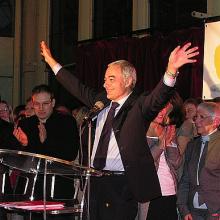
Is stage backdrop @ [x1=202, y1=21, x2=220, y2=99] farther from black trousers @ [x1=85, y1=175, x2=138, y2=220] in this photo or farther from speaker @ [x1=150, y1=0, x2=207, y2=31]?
black trousers @ [x1=85, y1=175, x2=138, y2=220]

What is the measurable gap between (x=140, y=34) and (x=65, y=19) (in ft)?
9.56

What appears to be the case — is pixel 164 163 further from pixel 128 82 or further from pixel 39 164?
pixel 39 164

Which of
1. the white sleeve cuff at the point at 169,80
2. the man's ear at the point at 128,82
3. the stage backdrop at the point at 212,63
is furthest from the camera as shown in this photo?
the stage backdrop at the point at 212,63

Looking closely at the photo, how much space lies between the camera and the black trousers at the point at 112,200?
11.5 ft

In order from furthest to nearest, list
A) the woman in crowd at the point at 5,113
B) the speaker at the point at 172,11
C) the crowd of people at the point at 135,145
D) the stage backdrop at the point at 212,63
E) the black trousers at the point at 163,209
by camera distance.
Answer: the speaker at the point at 172,11, the woman in crowd at the point at 5,113, the stage backdrop at the point at 212,63, the black trousers at the point at 163,209, the crowd of people at the point at 135,145

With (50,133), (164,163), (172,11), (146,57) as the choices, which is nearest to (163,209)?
(164,163)

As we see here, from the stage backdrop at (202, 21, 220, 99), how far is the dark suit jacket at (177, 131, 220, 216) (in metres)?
1.18

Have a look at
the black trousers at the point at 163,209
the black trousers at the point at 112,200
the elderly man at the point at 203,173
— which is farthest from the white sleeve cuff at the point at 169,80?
the black trousers at the point at 163,209

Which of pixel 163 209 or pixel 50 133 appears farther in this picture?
pixel 50 133

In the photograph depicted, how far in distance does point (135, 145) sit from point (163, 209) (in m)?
1.11

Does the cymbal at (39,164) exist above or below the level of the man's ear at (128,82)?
below

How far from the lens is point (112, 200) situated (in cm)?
353

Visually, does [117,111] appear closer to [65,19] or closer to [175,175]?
[175,175]

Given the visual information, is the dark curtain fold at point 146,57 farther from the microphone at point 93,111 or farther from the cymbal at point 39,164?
the cymbal at point 39,164
